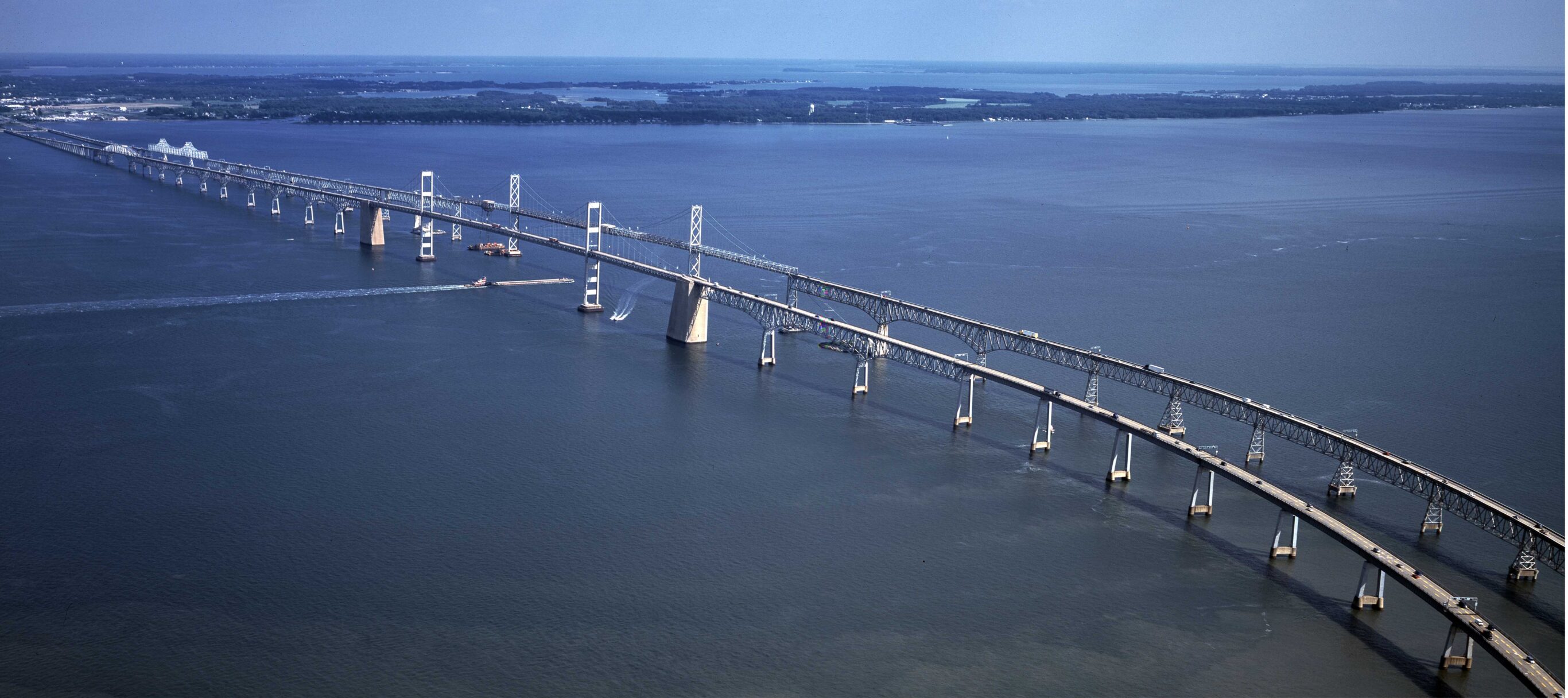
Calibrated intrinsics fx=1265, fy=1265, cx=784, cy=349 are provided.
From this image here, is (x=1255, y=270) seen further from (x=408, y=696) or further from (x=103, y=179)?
(x=103, y=179)

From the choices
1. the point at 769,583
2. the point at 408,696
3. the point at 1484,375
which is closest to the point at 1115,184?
the point at 1484,375

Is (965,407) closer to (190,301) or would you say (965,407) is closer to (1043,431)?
(1043,431)

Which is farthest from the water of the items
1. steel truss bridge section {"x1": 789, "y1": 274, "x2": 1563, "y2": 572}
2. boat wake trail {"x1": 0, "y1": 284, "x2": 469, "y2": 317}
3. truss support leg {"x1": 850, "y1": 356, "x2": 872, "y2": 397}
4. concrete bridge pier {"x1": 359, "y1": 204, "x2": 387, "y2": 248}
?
concrete bridge pier {"x1": 359, "y1": 204, "x2": 387, "y2": 248}

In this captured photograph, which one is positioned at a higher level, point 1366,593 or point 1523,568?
point 1523,568

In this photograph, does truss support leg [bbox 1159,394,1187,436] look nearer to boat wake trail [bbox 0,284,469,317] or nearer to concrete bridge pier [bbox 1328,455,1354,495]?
concrete bridge pier [bbox 1328,455,1354,495]

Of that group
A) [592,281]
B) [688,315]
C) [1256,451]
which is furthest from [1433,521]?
[592,281]
